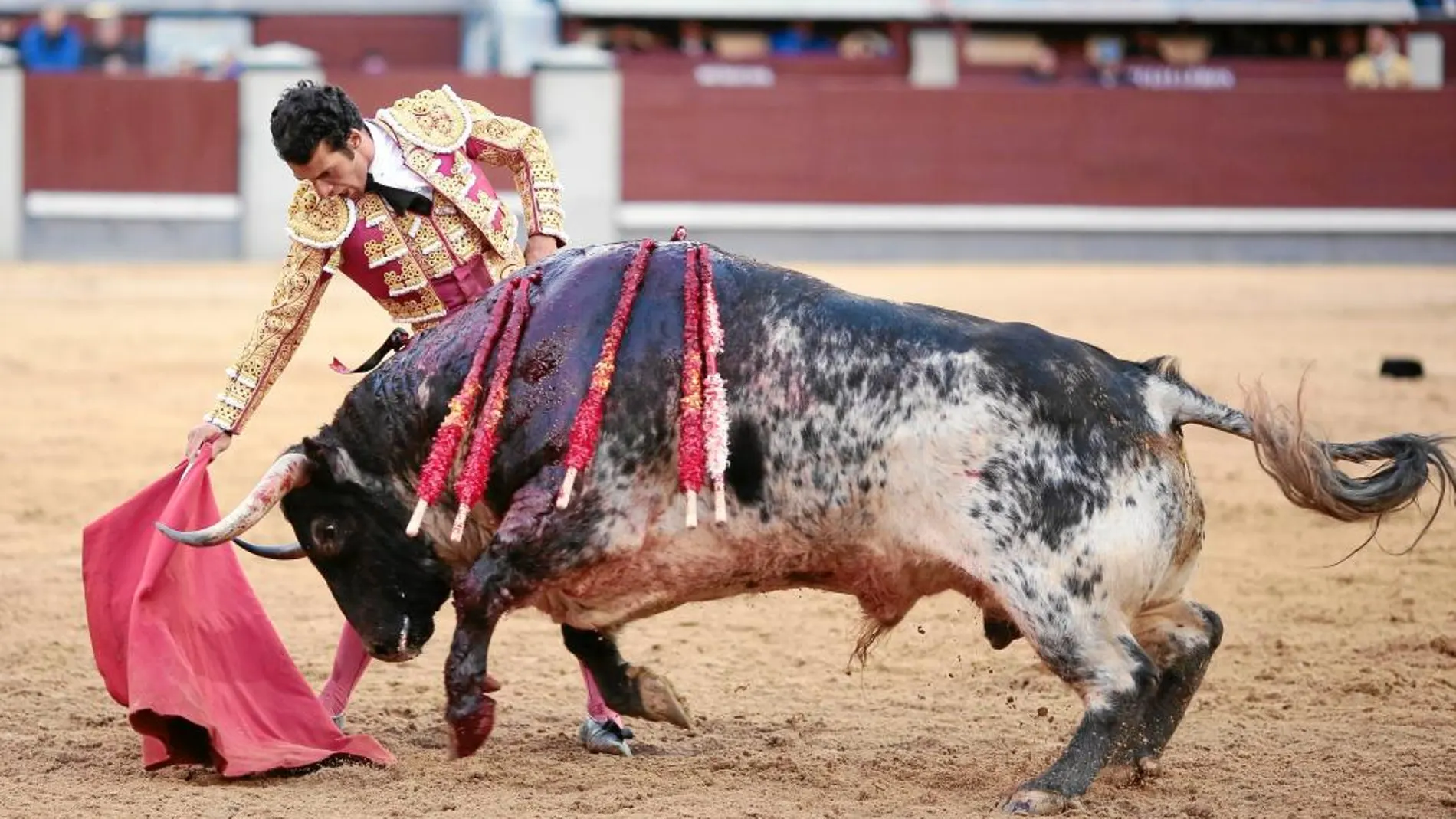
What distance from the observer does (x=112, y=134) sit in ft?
45.8

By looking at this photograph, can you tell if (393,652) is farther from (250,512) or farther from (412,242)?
(412,242)

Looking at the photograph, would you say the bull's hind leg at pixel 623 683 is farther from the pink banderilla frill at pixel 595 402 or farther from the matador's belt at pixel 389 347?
the matador's belt at pixel 389 347

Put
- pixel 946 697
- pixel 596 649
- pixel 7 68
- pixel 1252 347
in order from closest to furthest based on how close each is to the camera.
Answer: pixel 596 649 < pixel 946 697 < pixel 1252 347 < pixel 7 68

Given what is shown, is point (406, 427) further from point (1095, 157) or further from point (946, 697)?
point (1095, 157)

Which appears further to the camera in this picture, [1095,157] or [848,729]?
[1095,157]

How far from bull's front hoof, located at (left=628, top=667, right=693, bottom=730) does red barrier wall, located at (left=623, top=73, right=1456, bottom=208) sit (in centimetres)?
1106

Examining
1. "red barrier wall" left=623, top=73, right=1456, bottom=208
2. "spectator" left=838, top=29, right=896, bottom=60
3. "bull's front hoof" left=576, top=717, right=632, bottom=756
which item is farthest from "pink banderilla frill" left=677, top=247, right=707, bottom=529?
"spectator" left=838, top=29, right=896, bottom=60

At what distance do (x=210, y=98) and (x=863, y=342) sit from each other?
11588 millimetres

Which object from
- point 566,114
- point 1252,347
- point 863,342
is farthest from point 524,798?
point 566,114

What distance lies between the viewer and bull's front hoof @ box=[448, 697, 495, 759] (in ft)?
10.6

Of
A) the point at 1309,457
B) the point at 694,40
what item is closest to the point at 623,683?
the point at 1309,457

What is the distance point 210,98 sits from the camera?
14.0 metres

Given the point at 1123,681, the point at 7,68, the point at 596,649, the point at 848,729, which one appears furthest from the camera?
the point at 7,68

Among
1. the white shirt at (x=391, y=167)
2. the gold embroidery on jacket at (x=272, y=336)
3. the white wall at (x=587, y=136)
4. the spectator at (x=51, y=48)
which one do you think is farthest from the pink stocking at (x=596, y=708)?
the spectator at (x=51, y=48)
